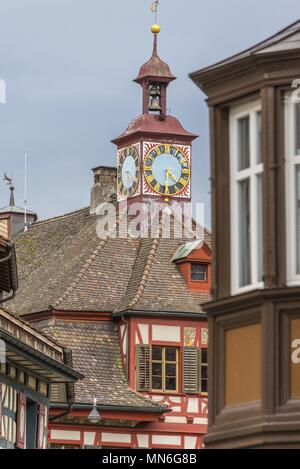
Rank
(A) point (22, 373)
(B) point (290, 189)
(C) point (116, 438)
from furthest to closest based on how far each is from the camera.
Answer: (C) point (116, 438)
(A) point (22, 373)
(B) point (290, 189)

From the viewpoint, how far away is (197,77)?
1869 cm

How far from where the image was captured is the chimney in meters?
66.2

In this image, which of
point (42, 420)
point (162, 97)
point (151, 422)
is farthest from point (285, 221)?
point (162, 97)

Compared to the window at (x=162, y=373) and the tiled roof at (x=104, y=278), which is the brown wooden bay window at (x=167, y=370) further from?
the tiled roof at (x=104, y=278)

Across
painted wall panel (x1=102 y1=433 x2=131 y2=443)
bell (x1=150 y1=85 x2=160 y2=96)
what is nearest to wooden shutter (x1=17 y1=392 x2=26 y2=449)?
painted wall panel (x1=102 y1=433 x2=131 y2=443)

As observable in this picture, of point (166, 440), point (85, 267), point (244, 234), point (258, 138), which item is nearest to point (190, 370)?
point (166, 440)

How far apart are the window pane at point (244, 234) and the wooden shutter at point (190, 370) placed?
133ft

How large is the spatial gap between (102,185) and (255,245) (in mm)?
48660

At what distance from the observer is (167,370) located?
5881cm

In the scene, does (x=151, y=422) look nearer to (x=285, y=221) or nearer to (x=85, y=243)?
(x=85, y=243)

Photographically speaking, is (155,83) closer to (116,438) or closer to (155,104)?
(155,104)

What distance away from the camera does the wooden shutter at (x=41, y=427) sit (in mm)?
47438

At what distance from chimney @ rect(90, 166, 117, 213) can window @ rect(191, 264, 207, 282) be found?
5754mm
